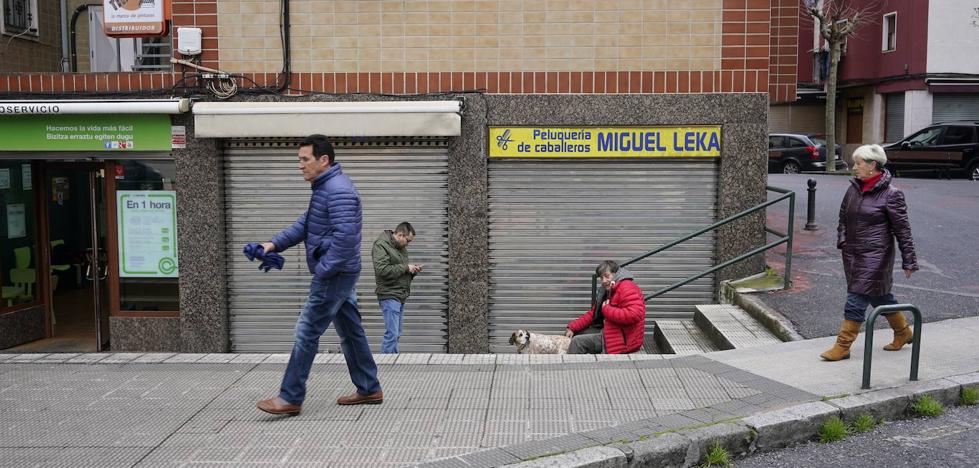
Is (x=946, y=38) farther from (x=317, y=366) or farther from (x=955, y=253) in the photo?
(x=317, y=366)

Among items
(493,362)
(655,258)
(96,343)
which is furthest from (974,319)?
(96,343)

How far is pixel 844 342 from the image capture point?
22.0ft

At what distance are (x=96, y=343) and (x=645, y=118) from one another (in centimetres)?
673

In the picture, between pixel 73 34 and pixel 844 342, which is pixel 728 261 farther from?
pixel 73 34

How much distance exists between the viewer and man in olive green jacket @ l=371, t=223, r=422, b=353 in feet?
29.7

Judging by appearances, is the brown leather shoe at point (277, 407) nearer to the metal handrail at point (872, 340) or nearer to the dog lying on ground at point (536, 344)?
the dog lying on ground at point (536, 344)

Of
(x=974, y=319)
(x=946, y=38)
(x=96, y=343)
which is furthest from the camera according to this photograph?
(x=946, y=38)

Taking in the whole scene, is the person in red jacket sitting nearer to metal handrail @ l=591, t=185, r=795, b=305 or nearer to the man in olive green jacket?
metal handrail @ l=591, t=185, r=795, b=305

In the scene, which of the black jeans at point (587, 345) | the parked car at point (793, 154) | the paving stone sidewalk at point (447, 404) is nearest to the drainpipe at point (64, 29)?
the paving stone sidewalk at point (447, 404)

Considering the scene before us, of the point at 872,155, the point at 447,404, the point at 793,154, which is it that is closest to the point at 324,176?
the point at 447,404

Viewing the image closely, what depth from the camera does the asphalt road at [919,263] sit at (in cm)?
832

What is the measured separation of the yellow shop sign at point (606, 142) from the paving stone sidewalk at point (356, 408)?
316 centimetres

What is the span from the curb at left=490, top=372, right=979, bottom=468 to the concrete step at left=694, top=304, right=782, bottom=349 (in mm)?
1648

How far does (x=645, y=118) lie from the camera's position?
9820 mm
